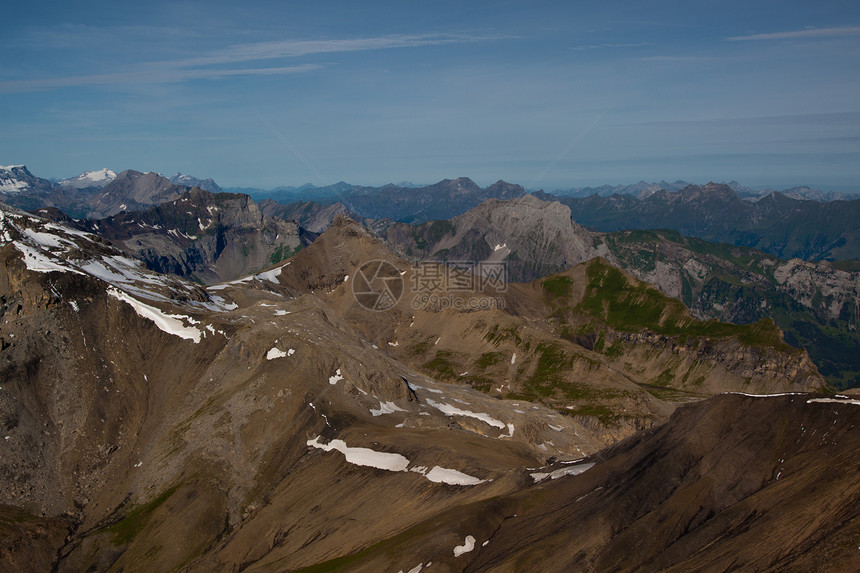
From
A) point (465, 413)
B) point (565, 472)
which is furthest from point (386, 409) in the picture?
point (565, 472)

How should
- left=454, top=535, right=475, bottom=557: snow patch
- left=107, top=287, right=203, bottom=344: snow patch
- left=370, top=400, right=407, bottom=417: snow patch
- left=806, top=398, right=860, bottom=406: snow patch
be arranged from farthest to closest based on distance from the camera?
left=107, top=287, right=203, bottom=344: snow patch
left=370, top=400, right=407, bottom=417: snow patch
left=454, top=535, right=475, bottom=557: snow patch
left=806, top=398, right=860, bottom=406: snow patch

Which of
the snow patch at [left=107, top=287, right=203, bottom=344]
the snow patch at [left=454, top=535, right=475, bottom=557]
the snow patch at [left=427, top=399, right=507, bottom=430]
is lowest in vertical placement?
the snow patch at [left=427, top=399, right=507, bottom=430]

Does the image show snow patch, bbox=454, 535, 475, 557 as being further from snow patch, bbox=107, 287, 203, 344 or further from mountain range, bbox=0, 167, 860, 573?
snow patch, bbox=107, 287, 203, 344

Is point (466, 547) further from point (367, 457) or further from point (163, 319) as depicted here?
point (163, 319)

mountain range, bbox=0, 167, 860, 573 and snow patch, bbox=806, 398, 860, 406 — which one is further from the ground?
snow patch, bbox=806, 398, 860, 406

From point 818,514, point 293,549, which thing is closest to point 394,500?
point 293,549

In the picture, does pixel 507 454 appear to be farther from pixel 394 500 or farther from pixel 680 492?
Answer: pixel 680 492

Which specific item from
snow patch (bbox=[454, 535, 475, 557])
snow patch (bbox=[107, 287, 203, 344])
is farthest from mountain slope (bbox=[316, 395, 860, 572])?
snow patch (bbox=[107, 287, 203, 344])

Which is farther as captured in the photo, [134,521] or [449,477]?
[134,521]
